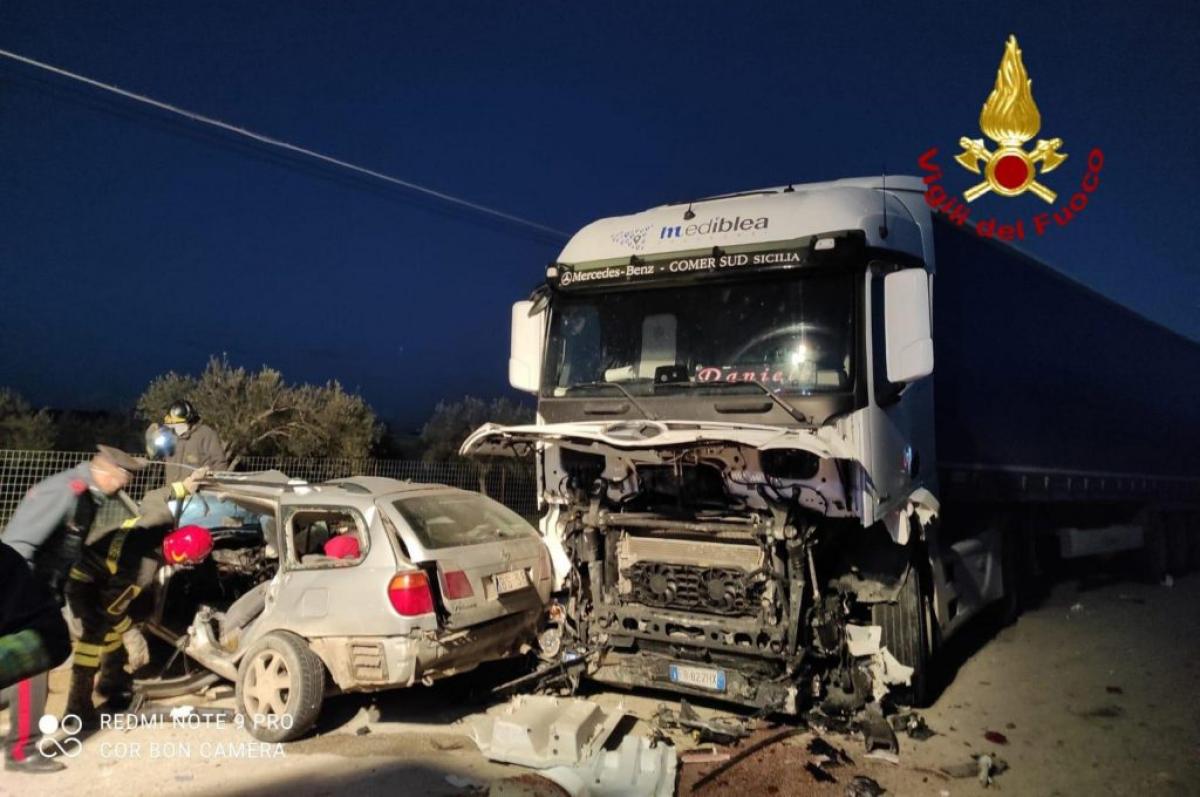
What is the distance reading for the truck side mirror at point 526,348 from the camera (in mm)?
6277

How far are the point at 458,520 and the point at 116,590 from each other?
2428mm

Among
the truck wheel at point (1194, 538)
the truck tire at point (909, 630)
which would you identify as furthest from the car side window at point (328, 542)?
the truck wheel at point (1194, 538)

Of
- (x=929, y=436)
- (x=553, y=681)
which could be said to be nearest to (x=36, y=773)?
(x=553, y=681)

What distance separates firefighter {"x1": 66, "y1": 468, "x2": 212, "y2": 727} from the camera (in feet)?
17.1

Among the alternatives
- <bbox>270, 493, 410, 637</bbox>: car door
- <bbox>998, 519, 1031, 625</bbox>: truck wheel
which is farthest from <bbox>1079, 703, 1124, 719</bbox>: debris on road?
<bbox>270, 493, 410, 637</bbox>: car door

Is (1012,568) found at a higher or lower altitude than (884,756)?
higher

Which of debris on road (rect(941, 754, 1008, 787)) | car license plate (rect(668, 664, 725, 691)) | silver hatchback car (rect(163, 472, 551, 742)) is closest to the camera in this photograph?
debris on road (rect(941, 754, 1008, 787))

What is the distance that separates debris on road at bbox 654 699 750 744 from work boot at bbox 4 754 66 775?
378 cm

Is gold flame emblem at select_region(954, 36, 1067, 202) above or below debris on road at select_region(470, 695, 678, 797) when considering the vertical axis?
above

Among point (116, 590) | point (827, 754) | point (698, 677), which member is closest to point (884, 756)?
point (827, 754)

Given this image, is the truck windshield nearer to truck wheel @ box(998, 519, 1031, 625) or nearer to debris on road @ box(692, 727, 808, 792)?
debris on road @ box(692, 727, 808, 792)

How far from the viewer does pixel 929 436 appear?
6.38 meters

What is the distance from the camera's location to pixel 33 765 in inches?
178

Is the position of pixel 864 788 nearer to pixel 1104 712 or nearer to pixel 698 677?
pixel 698 677
